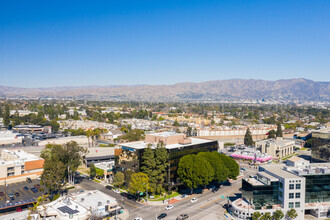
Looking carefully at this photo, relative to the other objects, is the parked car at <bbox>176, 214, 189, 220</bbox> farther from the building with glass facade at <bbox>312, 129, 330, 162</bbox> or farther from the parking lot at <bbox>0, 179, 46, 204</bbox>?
the building with glass facade at <bbox>312, 129, 330, 162</bbox>

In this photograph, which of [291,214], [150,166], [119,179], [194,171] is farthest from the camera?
[119,179]

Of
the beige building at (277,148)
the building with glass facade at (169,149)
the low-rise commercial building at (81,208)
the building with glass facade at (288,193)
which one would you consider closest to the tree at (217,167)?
the building with glass facade at (169,149)

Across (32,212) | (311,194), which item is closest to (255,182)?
(311,194)

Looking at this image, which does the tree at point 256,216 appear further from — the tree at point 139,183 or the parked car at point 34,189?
the parked car at point 34,189

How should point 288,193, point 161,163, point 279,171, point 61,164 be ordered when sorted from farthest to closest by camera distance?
point 61,164
point 161,163
point 279,171
point 288,193

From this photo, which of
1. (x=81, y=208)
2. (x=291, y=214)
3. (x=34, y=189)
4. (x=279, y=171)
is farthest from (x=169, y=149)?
(x=34, y=189)

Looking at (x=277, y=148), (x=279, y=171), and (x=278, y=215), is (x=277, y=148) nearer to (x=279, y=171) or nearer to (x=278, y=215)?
(x=279, y=171)

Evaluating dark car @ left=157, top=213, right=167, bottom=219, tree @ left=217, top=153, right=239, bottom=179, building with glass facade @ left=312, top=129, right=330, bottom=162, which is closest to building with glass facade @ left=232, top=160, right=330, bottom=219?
tree @ left=217, top=153, right=239, bottom=179
